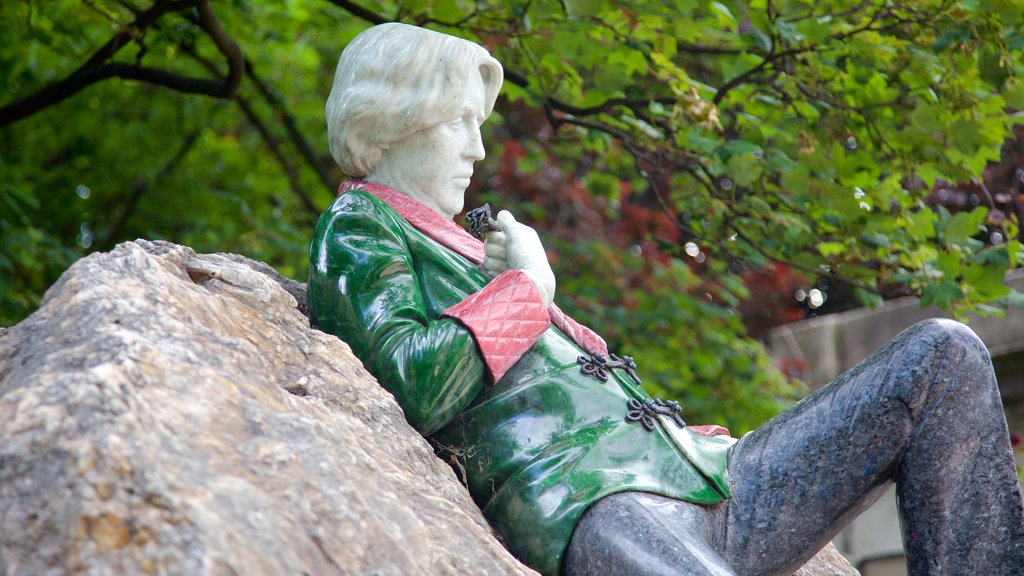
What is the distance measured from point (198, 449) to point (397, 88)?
1.35 m

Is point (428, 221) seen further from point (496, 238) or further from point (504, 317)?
point (504, 317)

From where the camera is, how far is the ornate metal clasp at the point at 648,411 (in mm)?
3068

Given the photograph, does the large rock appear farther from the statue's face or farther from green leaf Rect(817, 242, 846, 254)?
green leaf Rect(817, 242, 846, 254)

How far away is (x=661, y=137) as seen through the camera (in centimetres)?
552

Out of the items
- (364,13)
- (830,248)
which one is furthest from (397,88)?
(830,248)

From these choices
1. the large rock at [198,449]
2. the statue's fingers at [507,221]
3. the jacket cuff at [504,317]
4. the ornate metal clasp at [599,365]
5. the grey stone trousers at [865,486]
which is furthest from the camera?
the statue's fingers at [507,221]

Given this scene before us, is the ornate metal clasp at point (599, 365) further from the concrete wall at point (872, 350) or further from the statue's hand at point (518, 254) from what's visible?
the concrete wall at point (872, 350)

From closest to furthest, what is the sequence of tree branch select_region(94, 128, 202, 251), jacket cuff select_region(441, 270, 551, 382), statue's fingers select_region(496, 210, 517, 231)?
jacket cuff select_region(441, 270, 551, 382), statue's fingers select_region(496, 210, 517, 231), tree branch select_region(94, 128, 202, 251)

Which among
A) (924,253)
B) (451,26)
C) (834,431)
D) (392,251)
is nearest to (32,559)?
(392,251)

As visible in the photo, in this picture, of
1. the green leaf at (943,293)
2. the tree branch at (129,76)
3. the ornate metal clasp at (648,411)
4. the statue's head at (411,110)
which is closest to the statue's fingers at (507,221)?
the statue's head at (411,110)

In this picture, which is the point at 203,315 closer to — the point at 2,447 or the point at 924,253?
the point at 2,447

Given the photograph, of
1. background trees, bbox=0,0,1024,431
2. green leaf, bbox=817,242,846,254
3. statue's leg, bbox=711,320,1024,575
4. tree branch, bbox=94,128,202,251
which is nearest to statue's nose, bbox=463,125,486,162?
statue's leg, bbox=711,320,1024,575

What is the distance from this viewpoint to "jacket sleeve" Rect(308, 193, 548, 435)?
2.94 m

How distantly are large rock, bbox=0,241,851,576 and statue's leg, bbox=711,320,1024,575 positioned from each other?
26.6 inches
